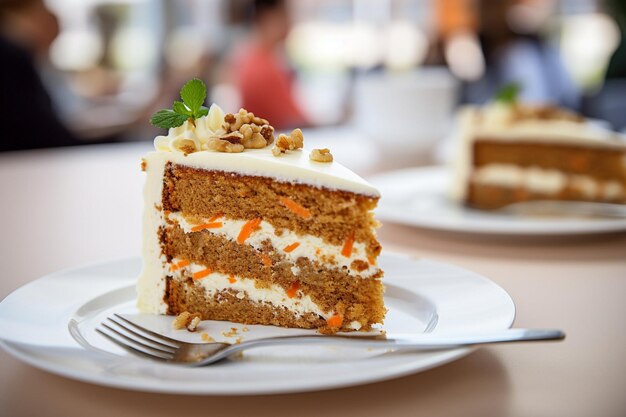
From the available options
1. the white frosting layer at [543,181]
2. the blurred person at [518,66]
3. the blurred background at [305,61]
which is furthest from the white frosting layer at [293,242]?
the blurred person at [518,66]

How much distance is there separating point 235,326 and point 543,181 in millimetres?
1926

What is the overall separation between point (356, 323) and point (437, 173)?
157 centimetres

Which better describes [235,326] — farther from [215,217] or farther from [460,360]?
[460,360]

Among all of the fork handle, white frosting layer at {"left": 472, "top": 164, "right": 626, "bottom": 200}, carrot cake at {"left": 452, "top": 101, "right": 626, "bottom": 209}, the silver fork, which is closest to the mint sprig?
the silver fork

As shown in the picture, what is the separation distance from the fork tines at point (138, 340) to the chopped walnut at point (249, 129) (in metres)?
0.47

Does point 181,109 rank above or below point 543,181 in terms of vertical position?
above

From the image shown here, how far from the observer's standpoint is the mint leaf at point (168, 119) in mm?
1631

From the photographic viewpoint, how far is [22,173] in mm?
3148

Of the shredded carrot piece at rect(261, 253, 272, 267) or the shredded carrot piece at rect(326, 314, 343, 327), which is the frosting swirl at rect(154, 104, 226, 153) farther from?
the shredded carrot piece at rect(326, 314, 343, 327)

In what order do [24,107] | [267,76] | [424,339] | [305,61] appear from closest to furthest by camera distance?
[424,339], [24,107], [267,76], [305,61]

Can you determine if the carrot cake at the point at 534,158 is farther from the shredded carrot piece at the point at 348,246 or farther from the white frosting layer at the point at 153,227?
the white frosting layer at the point at 153,227

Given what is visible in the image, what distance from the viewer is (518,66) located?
7008mm

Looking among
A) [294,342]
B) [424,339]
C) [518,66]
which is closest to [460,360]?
[424,339]

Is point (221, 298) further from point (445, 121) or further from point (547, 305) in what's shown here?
point (445, 121)
